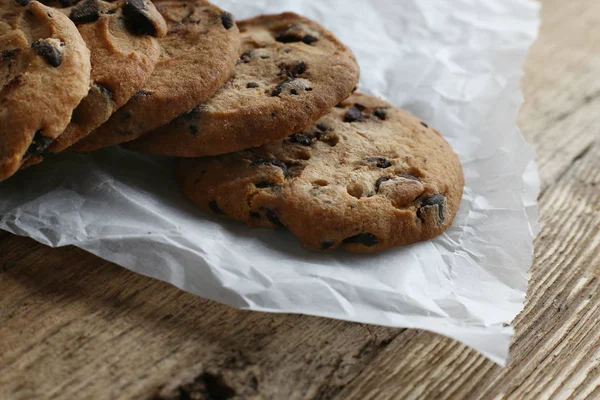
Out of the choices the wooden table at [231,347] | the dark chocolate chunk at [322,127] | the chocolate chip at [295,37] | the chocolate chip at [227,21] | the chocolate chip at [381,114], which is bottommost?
the wooden table at [231,347]

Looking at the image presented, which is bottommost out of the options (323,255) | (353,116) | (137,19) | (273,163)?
(323,255)

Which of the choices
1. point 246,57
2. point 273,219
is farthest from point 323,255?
point 246,57

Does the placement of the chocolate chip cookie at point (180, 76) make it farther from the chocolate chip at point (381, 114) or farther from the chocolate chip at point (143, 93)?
the chocolate chip at point (381, 114)

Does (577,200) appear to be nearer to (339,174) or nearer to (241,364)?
(339,174)

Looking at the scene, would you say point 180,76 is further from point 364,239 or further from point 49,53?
point 364,239

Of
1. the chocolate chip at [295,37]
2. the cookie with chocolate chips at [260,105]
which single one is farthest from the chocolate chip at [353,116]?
the chocolate chip at [295,37]
